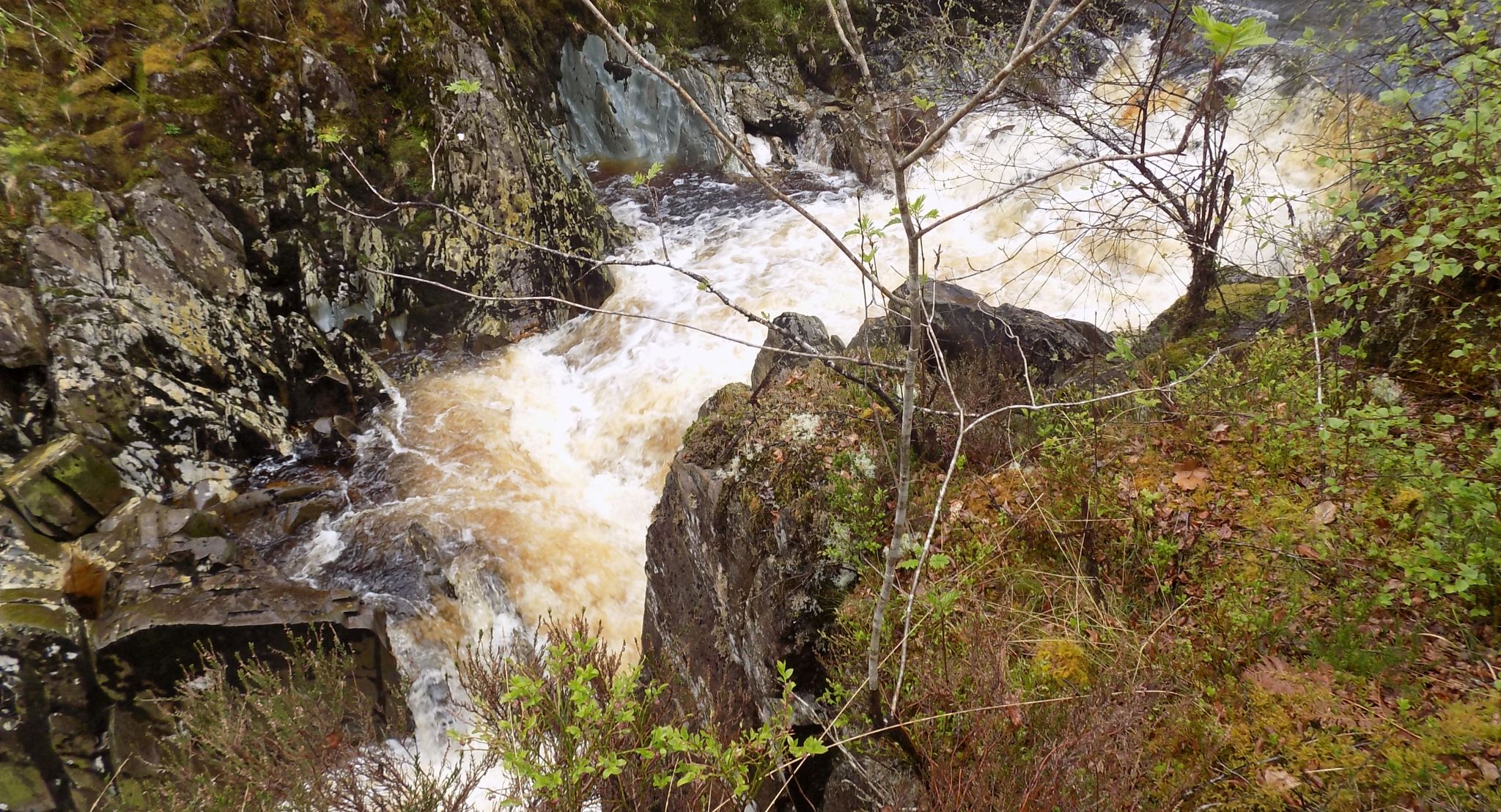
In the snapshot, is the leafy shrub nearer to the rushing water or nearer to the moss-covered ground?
the rushing water

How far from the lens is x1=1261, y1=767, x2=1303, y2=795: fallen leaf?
2229 millimetres

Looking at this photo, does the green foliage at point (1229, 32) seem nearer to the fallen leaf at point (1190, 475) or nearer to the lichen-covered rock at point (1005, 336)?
the fallen leaf at point (1190, 475)

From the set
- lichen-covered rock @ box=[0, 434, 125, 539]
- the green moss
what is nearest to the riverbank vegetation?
lichen-covered rock @ box=[0, 434, 125, 539]

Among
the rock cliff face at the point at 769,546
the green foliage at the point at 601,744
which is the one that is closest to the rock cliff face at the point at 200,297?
the rock cliff face at the point at 769,546

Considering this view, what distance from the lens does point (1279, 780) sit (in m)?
2.26

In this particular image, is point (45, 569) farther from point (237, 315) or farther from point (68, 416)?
point (237, 315)

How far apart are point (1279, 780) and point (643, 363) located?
715 centimetres

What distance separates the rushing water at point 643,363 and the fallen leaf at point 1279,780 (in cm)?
268

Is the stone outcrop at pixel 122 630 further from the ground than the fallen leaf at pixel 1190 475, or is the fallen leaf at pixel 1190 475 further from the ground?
the fallen leaf at pixel 1190 475

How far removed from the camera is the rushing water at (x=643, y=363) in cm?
564

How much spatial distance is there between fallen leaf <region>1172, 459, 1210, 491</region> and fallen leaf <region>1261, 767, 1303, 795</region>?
1393 mm

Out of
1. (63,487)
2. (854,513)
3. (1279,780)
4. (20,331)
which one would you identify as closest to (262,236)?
(20,331)

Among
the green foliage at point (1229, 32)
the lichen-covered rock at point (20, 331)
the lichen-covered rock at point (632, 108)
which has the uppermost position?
the lichen-covered rock at point (632, 108)

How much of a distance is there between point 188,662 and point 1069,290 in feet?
30.4
